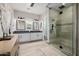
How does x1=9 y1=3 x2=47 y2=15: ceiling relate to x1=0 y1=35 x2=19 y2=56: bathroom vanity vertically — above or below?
above

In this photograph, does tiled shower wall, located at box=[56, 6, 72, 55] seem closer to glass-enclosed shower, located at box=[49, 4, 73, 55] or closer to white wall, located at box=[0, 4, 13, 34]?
glass-enclosed shower, located at box=[49, 4, 73, 55]

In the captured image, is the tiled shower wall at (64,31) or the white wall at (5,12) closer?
the white wall at (5,12)

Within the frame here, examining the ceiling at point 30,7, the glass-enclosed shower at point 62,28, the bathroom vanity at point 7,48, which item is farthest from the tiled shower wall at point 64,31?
the bathroom vanity at point 7,48

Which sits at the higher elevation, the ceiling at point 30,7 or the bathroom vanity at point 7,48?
the ceiling at point 30,7

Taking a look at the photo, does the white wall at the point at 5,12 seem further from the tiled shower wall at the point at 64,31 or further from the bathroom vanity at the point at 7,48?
the tiled shower wall at the point at 64,31

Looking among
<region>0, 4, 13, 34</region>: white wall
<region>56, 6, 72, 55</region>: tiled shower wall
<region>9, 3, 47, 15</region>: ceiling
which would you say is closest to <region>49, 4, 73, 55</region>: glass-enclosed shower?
<region>56, 6, 72, 55</region>: tiled shower wall

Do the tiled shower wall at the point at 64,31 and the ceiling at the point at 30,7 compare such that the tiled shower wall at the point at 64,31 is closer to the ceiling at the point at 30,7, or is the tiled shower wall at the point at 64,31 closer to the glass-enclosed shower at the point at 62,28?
the glass-enclosed shower at the point at 62,28

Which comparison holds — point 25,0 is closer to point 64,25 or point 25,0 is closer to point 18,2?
point 18,2

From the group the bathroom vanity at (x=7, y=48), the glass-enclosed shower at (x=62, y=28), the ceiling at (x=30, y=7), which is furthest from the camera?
the glass-enclosed shower at (x=62, y=28)

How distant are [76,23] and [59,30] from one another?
0.71 m

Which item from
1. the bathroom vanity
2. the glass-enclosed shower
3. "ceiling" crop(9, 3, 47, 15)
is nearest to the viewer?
the bathroom vanity

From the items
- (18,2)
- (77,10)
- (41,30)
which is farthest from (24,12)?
(77,10)

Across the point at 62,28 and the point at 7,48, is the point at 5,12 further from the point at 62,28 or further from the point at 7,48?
the point at 62,28

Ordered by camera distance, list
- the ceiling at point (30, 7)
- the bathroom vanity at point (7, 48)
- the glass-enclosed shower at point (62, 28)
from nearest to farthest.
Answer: the bathroom vanity at point (7, 48), the ceiling at point (30, 7), the glass-enclosed shower at point (62, 28)
